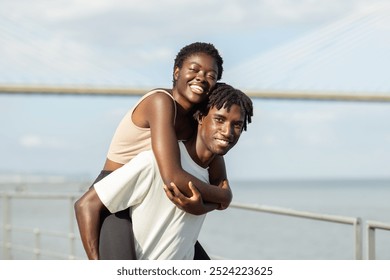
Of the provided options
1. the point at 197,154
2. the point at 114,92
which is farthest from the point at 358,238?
the point at 114,92

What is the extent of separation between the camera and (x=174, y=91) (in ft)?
7.38

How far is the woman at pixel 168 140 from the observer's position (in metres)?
→ 2.12

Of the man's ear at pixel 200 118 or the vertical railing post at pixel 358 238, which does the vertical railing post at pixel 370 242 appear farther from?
the man's ear at pixel 200 118

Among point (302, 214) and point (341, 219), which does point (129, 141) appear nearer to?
point (341, 219)

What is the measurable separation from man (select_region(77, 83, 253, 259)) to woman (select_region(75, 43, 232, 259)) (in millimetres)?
28

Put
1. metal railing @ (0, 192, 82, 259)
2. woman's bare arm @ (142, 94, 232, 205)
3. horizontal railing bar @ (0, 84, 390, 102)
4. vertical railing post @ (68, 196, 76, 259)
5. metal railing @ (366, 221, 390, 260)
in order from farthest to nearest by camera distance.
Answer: horizontal railing bar @ (0, 84, 390, 102), metal railing @ (0, 192, 82, 259), vertical railing post @ (68, 196, 76, 259), metal railing @ (366, 221, 390, 260), woman's bare arm @ (142, 94, 232, 205)

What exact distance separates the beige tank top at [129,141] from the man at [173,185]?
9 cm

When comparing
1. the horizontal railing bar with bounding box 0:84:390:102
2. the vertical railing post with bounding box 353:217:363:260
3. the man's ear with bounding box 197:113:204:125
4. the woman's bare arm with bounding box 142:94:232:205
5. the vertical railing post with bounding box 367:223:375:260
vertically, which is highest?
the horizontal railing bar with bounding box 0:84:390:102

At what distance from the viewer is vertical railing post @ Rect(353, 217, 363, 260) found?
367 cm

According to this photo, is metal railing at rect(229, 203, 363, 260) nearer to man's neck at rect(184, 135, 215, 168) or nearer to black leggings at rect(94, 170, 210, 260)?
man's neck at rect(184, 135, 215, 168)

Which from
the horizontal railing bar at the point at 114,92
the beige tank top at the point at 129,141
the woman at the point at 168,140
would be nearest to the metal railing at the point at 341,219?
the woman at the point at 168,140

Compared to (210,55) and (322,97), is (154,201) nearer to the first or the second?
(210,55)

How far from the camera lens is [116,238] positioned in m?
2.16

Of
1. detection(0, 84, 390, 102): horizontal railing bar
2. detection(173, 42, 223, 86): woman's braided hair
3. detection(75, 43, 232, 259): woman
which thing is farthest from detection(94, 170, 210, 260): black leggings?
detection(0, 84, 390, 102): horizontal railing bar
